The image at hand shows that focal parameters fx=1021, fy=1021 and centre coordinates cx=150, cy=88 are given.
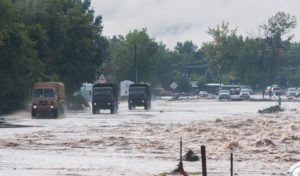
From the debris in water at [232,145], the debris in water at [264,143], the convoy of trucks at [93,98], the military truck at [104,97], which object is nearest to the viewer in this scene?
the debris in water at [232,145]

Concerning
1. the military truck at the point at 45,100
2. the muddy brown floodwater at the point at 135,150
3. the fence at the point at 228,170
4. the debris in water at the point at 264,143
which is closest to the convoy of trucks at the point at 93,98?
the military truck at the point at 45,100

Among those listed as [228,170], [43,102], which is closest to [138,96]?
[43,102]

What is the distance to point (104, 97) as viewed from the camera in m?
83.4

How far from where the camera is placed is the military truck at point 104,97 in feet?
274

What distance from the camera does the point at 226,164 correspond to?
30438 millimetres

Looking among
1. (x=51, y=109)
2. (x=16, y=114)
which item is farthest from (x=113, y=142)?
(x=16, y=114)

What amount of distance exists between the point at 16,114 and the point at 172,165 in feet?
173

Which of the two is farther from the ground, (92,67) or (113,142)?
(92,67)

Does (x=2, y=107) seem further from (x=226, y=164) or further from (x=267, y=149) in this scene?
(x=226, y=164)

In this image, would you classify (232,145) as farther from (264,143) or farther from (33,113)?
(33,113)

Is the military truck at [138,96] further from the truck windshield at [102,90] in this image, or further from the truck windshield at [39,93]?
the truck windshield at [39,93]

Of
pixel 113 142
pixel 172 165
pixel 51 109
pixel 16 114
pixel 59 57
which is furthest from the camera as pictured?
pixel 59 57

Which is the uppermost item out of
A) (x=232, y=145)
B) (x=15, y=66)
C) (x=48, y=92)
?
(x=15, y=66)

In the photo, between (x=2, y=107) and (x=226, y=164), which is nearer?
(x=226, y=164)
